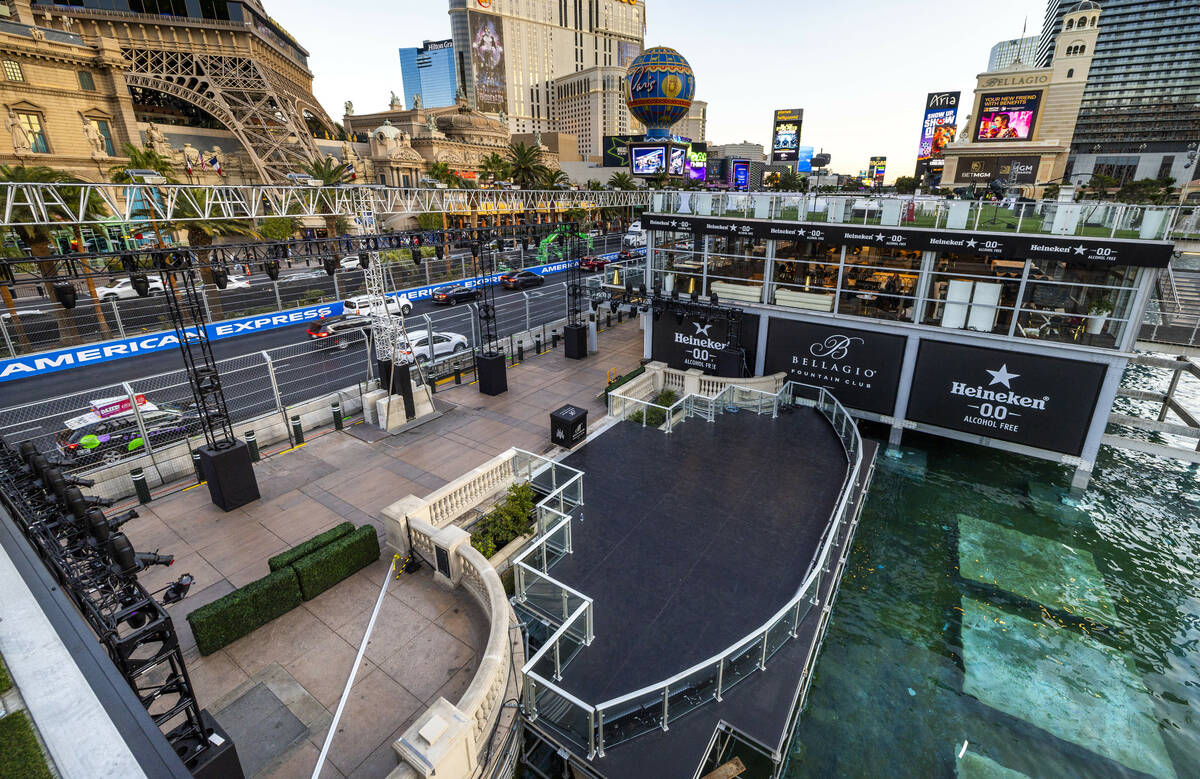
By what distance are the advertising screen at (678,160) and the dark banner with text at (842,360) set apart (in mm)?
61823

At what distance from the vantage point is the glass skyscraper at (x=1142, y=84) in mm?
124125

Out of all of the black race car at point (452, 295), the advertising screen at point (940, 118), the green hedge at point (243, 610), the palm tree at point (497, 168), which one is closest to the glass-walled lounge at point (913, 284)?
the green hedge at point (243, 610)

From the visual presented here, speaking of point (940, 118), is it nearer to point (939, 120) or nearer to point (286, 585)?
point (939, 120)

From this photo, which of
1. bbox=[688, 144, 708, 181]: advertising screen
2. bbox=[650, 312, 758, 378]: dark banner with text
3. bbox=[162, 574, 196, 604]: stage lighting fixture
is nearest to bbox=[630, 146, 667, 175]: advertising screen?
bbox=[688, 144, 708, 181]: advertising screen

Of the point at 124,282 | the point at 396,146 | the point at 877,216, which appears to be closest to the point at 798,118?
the point at 396,146

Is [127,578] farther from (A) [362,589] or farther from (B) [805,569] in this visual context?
(B) [805,569]

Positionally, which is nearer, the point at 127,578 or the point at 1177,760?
the point at 127,578

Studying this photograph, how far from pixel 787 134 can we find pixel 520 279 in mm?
93117

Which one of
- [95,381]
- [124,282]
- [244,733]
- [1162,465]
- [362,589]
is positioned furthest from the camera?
[124,282]

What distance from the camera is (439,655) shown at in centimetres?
1010

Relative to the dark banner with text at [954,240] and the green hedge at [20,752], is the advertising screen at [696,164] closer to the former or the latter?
the dark banner with text at [954,240]

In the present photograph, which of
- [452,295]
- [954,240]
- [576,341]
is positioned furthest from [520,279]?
[954,240]

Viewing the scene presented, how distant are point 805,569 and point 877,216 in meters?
13.7

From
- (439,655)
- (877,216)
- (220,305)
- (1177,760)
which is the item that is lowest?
(1177,760)
